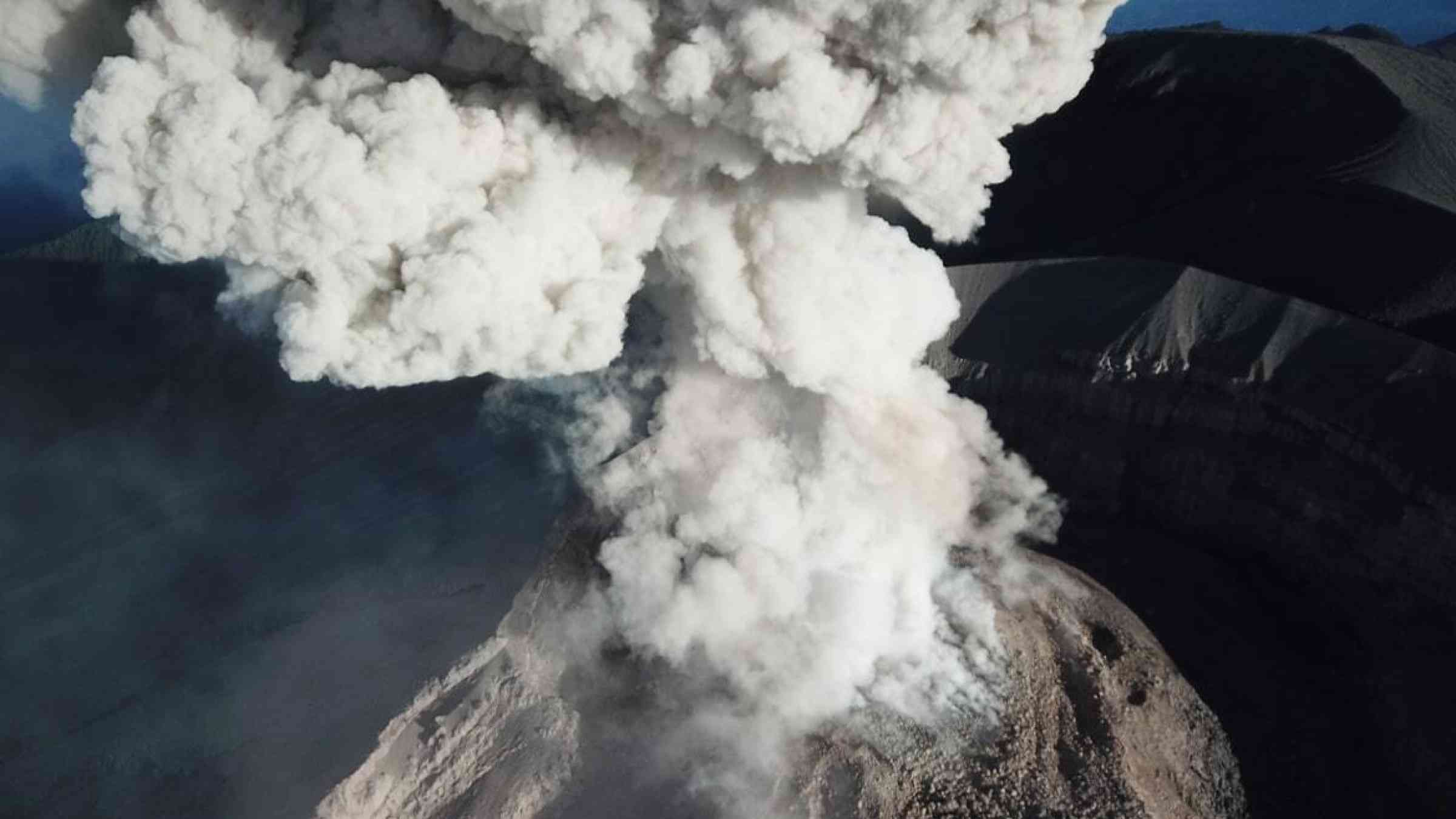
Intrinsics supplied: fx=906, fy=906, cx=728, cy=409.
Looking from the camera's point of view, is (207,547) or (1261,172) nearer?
(207,547)

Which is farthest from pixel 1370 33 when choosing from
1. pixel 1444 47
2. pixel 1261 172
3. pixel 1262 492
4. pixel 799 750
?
pixel 799 750

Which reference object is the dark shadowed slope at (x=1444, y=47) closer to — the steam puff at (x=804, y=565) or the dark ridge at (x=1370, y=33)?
the dark ridge at (x=1370, y=33)

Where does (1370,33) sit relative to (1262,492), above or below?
above

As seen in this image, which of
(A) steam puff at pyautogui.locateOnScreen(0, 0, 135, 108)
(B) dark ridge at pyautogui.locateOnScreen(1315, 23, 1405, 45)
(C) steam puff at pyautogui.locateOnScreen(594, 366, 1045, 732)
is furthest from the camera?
(B) dark ridge at pyautogui.locateOnScreen(1315, 23, 1405, 45)

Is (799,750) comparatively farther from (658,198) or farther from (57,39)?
(57,39)

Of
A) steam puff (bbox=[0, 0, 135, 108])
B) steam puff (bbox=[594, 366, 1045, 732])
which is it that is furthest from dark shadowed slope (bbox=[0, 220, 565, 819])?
steam puff (bbox=[0, 0, 135, 108])

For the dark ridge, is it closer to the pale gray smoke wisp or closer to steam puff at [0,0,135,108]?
the pale gray smoke wisp
